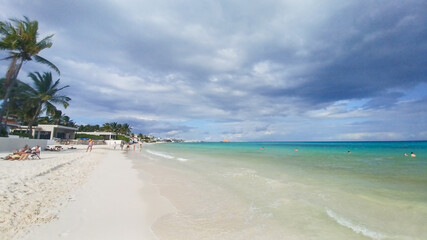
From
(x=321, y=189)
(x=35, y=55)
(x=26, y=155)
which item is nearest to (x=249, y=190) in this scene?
(x=321, y=189)

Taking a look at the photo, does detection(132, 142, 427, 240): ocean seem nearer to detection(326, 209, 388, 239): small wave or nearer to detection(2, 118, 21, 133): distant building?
detection(326, 209, 388, 239): small wave

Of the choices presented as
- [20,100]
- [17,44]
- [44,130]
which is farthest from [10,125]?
[17,44]

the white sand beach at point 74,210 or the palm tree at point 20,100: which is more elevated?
the palm tree at point 20,100

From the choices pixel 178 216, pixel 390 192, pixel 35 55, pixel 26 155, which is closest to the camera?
pixel 178 216

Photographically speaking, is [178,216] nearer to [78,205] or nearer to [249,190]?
[78,205]

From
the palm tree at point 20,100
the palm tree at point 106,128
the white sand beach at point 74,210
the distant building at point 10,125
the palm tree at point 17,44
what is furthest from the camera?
the palm tree at point 106,128

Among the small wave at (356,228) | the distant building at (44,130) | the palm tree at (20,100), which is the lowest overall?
the small wave at (356,228)

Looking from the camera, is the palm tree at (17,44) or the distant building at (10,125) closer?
the palm tree at (17,44)

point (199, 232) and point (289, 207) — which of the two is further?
point (289, 207)

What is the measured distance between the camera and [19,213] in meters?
3.96

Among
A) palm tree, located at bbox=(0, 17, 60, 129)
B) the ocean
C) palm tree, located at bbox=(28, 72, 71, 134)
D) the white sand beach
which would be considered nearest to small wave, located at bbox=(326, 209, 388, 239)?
the ocean

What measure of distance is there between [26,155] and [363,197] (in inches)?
653

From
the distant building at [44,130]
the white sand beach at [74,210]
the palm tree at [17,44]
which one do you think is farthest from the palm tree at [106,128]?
the white sand beach at [74,210]

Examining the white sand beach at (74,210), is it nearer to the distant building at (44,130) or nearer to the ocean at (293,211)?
the ocean at (293,211)
